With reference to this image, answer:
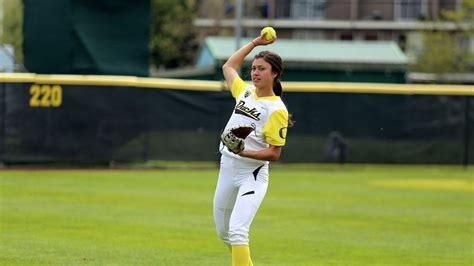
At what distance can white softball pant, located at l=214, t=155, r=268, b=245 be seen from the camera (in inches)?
322

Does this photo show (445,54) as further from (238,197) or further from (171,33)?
(238,197)

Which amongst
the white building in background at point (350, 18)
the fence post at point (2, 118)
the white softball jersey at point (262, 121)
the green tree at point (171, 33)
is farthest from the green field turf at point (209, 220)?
the white building in background at point (350, 18)

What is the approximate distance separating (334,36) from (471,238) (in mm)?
55621

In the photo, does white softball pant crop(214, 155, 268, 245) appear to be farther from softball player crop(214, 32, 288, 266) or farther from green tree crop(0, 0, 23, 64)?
green tree crop(0, 0, 23, 64)

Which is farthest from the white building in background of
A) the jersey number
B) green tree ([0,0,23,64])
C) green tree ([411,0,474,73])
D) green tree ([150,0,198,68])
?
the jersey number

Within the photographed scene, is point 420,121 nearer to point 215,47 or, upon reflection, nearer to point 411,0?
point 215,47

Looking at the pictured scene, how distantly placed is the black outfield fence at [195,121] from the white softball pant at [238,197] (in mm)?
13890

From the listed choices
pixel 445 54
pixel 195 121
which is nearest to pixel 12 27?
pixel 445 54

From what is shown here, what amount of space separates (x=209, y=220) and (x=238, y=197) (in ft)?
21.6

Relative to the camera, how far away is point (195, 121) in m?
25.1

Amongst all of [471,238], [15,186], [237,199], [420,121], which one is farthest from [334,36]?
[237,199]

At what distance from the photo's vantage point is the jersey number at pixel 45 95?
2352 centimetres

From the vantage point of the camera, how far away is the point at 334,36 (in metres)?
68.6

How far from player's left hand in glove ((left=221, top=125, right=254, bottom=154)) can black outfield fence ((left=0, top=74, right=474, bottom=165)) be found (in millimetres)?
14226
